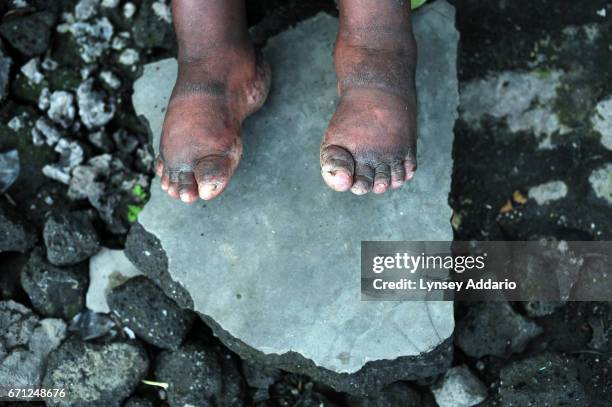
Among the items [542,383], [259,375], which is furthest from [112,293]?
[542,383]

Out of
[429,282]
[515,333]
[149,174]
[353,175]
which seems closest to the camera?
[353,175]

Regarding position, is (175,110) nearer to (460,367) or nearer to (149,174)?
(149,174)

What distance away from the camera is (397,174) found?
2145mm

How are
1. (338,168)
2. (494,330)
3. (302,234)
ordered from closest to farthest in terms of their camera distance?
1. (338,168)
2. (302,234)
3. (494,330)

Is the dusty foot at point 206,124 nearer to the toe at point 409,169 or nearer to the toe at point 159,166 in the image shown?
the toe at point 159,166

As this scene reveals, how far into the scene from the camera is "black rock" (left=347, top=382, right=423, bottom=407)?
2.31m

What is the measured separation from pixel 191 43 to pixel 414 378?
135 cm

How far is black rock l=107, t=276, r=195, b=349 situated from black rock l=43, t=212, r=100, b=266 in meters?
0.20

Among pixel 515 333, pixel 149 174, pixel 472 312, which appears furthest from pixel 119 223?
pixel 515 333

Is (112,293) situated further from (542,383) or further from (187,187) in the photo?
(542,383)

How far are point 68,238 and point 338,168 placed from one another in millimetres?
1052

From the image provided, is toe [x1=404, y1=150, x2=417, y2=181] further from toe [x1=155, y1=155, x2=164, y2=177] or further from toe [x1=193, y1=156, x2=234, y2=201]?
toe [x1=155, y1=155, x2=164, y2=177]

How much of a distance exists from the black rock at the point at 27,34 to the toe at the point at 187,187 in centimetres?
102

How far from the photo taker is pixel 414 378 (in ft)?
7.41
